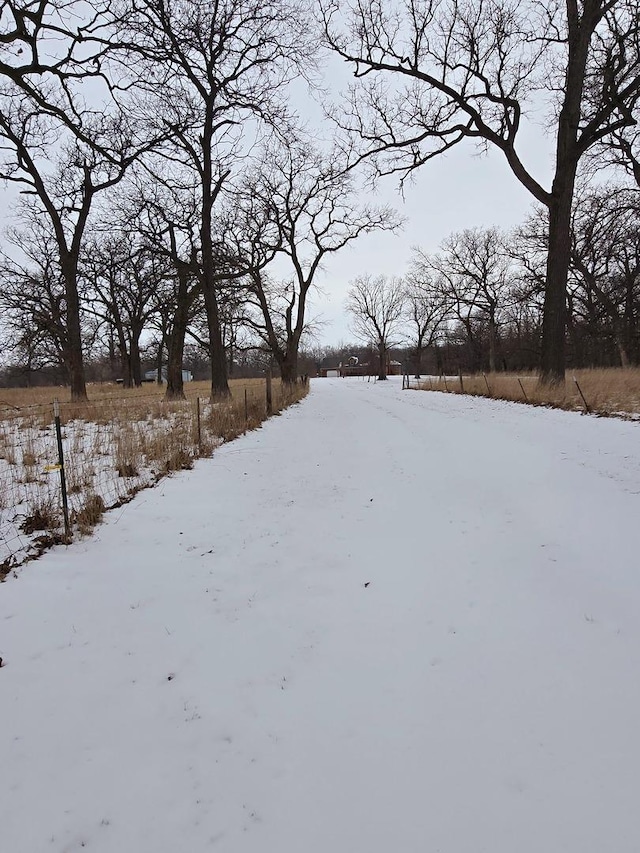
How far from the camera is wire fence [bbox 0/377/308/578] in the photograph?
12.9 ft

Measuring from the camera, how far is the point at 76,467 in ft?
18.9

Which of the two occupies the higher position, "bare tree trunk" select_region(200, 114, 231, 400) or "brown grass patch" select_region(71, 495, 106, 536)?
"bare tree trunk" select_region(200, 114, 231, 400)

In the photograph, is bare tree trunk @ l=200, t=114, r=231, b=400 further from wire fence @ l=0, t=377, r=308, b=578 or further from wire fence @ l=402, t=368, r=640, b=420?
wire fence @ l=402, t=368, r=640, b=420

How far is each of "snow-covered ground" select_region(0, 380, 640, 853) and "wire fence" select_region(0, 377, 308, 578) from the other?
45cm

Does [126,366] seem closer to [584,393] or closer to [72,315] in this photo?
[72,315]

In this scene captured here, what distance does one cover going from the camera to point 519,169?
1423cm

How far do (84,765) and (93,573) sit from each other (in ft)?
5.63

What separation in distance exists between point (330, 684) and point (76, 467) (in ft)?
16.3

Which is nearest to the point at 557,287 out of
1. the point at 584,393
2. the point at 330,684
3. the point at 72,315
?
the point at 584,393

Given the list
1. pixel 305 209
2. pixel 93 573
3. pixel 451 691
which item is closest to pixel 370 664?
pixel 451 691

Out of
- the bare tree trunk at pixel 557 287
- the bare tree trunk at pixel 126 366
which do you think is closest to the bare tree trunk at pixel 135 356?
the bare tree trunk at pixel 126 366

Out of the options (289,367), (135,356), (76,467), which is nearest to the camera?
(76,467)

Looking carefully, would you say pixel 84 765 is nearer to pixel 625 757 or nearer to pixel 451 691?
pixel 451 691

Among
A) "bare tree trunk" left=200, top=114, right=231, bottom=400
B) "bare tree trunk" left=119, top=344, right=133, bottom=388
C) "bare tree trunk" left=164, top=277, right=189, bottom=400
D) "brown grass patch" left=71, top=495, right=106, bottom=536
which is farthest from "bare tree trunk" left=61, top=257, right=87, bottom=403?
"bare tree trunk" left=119, top=344, right=133, bottom=388
